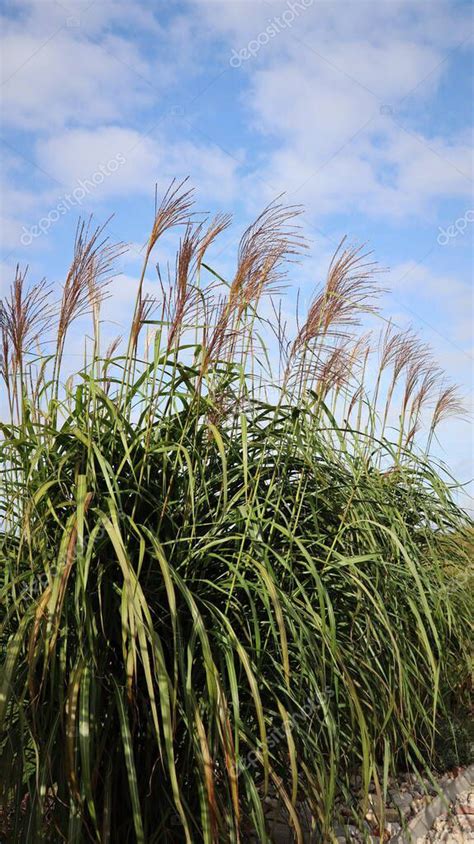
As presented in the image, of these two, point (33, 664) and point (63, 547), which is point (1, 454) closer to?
point (63, 547)

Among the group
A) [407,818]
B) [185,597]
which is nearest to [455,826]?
[407,818]

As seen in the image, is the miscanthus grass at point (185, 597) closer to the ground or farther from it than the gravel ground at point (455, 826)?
farther from it

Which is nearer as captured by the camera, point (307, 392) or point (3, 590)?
point (3, 590)

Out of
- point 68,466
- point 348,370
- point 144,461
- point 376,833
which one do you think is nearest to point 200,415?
point 144,461

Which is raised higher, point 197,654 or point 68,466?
point 68,466

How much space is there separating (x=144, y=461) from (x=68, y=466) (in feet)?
0.88

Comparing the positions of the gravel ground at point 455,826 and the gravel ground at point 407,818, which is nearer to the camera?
the gravel ground at point 407,818

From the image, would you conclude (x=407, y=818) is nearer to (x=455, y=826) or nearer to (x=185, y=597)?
(x=455, y=826)

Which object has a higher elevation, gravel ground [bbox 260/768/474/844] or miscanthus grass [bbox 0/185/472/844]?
miscanthus grass [bbox 0/185/472/844]

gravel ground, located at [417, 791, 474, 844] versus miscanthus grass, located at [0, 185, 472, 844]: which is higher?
miscanthus grass, located at [0, 185, 472, 844]

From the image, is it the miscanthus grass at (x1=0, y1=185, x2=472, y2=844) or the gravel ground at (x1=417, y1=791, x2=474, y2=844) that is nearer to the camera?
the miscanthus grass at (x1=0, y1=185, x2=472, y2=844)

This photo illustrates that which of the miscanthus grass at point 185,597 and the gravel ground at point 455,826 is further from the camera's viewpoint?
the gravel ground at point 455,826

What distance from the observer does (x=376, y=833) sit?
2.99 meters

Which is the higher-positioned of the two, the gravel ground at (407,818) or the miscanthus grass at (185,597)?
the miscanthus grass at (185,597)
